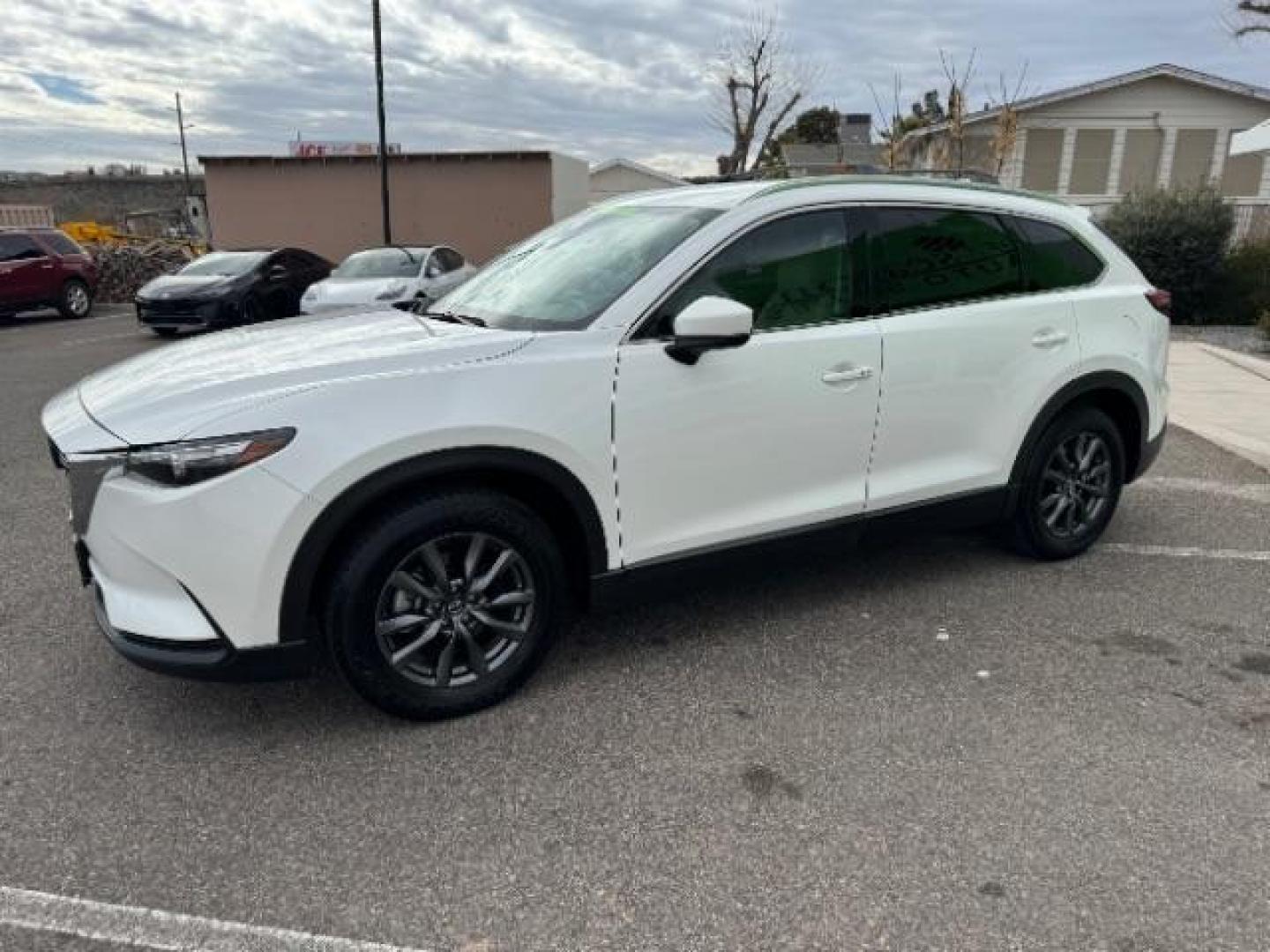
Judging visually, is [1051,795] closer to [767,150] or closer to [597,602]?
[597,602]

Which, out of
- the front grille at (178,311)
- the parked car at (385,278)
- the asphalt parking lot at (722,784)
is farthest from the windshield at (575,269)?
the front grille at (178,311)

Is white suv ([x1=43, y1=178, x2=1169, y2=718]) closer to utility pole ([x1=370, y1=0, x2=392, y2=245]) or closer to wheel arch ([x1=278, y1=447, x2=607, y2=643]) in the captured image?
wheel arch ([x1=278, y1=447, x2=607, y2=643])

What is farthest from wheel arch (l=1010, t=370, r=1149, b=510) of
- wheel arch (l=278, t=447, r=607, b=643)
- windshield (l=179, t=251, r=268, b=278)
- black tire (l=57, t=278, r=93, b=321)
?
black tire (l=57, t=278, r=93, b=321)

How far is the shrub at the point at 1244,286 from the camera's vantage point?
13.6 metres

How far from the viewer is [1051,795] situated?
2752mm

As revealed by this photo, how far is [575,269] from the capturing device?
370cm

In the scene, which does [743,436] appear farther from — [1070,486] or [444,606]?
[1070,486]

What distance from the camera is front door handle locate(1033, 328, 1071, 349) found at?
4.12 m

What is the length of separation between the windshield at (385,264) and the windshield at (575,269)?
402 inches

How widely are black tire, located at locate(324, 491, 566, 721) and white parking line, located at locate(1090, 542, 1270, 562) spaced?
10.1 feet

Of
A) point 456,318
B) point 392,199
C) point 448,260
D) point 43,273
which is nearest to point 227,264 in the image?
point 448,260

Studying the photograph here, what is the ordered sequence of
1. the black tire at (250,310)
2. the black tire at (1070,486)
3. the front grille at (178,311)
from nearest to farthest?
1. the black tire at (1070,486)
2. the front grille at (178,311)
3. the black tire at (250,310)

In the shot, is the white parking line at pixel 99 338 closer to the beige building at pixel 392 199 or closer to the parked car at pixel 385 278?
the parked car at pixel 385 278

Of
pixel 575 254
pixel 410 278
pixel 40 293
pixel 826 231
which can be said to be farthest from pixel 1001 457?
pixel 40 293
